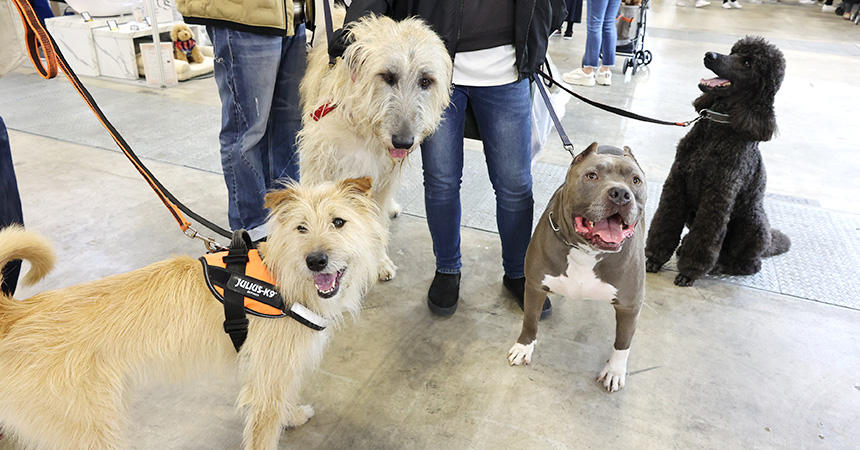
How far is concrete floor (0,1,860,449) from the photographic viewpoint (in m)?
2.07

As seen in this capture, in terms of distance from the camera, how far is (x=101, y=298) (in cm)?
164

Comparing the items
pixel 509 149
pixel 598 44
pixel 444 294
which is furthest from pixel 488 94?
pixel 598 44

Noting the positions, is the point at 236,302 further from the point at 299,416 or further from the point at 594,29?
the point at 594,29

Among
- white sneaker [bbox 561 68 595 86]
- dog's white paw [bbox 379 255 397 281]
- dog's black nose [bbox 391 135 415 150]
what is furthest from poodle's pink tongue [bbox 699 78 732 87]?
white sneaker [bbox 561 68 595 86]

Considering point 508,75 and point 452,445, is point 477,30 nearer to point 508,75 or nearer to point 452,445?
point 508,75

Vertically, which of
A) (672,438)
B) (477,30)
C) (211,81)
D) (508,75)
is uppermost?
(477,30)

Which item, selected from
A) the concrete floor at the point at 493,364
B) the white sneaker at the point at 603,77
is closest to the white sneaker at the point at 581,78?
the white sneaker at the point at 603,77

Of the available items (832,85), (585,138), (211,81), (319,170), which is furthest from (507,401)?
(832,85)

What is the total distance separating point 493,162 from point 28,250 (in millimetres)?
1813

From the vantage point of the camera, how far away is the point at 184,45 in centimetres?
686

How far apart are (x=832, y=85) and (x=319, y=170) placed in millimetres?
7559

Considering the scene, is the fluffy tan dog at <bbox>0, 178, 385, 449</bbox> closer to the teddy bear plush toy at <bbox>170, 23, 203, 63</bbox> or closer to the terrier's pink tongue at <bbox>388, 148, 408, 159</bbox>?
the terrier's pink tongue at <bbox>388, 148, 408, 159</bbox>

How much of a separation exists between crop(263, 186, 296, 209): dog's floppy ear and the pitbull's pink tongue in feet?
3.42

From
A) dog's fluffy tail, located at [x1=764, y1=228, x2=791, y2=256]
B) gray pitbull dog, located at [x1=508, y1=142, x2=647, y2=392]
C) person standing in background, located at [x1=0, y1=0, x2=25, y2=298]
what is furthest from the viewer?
dog's fluffy tail, located at [x1=764, y1=228, x2=791, y2=256]
